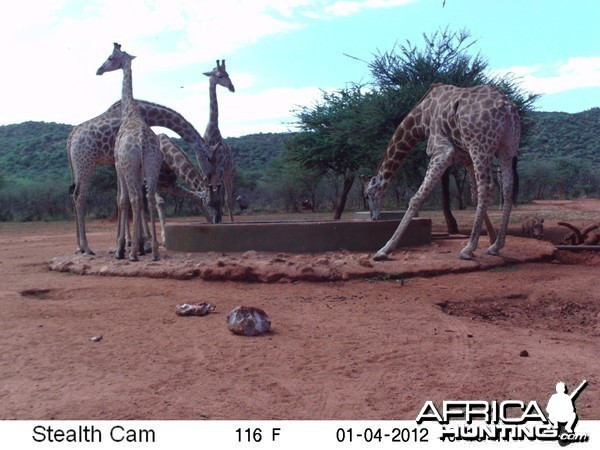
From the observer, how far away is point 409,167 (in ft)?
Result: 48.1

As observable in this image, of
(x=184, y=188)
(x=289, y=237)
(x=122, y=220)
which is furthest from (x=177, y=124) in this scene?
(x=289, y=237)

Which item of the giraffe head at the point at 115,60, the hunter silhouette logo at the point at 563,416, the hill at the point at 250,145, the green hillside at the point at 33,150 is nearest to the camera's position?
the hunter silhouette logo at the point at 563,416

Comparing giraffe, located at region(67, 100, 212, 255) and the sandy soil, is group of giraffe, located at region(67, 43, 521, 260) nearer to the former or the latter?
giraffe, located at region(67, 100, 212, 255)

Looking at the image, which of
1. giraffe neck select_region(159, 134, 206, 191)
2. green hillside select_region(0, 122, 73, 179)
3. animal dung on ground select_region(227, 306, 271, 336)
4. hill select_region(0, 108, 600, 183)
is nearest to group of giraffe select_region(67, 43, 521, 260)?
giraffe neck select_region(159, 134, 206, 191)

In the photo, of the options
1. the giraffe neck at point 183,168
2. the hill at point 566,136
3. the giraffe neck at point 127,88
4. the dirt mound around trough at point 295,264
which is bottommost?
the dirt mound around trough at point 295,264

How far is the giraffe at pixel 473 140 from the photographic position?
8.78m

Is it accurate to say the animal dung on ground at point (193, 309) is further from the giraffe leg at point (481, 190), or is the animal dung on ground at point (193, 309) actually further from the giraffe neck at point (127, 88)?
the giraffe neck at point (127, 88)

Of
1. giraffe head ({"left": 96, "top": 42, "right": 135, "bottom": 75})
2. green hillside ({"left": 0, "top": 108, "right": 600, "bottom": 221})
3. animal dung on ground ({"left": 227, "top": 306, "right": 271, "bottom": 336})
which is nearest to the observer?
animal dung on ground ({"left": 227, "top": 306, "right": 271, "bottom": 336})

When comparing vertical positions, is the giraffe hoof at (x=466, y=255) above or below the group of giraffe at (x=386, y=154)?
below

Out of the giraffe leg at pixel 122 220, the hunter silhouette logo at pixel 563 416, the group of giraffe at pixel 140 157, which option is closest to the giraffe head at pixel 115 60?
the group of giraffe at pixel 140 157

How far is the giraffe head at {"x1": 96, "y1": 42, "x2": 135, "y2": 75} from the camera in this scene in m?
10.4

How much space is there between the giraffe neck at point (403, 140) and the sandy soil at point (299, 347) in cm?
323

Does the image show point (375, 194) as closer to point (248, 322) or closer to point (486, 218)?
point (486, 218)

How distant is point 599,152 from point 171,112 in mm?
43775
